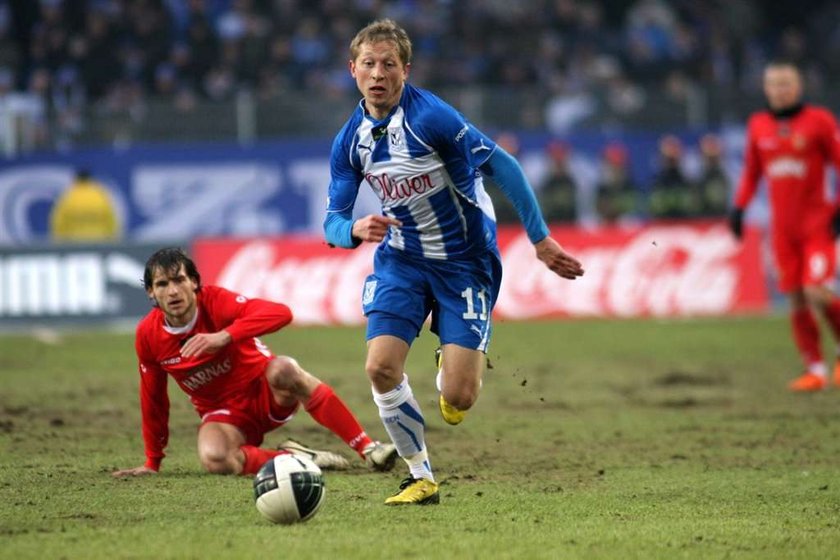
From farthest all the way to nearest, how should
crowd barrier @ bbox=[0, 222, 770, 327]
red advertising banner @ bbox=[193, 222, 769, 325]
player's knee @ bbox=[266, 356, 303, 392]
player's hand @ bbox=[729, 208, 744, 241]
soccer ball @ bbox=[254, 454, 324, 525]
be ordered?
red advertising banner @ bbox=[193, 222, 769, 325], crowd barrier @ bbox=[0, 222, 770, 327], player's hand @ bbox=[729, 208, 744, 241], player's knee @ bbox=[266, 356, 303, 392], soccer ball @ bbox=[254, 454, 324, 525]

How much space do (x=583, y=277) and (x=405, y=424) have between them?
44.5 feet

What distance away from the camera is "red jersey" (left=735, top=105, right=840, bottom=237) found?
13.7 meters

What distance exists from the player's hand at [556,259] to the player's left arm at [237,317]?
1.79m

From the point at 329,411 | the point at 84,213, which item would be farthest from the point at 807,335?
the point at 84,213

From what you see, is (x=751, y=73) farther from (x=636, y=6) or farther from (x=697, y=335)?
(x=697, y=335)

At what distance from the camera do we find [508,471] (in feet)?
30.3

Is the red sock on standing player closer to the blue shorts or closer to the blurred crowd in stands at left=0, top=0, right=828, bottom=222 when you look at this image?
the blue shorts

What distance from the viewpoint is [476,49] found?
2806 cm

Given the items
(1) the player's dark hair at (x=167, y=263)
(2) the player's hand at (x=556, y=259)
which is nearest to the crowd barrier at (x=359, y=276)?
(1) the player's dark hair at (x=167, y=263)

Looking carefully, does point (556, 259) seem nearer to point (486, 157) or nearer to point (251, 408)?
point (486, 157)

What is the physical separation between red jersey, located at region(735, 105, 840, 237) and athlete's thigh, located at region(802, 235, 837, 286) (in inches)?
4.6

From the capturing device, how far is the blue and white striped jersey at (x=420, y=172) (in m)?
7.75

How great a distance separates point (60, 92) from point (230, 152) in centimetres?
302

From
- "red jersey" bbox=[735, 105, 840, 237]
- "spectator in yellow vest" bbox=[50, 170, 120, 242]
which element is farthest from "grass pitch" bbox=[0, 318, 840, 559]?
"spectator in yellow vest" bbox=[50, 170, 120, 242]
